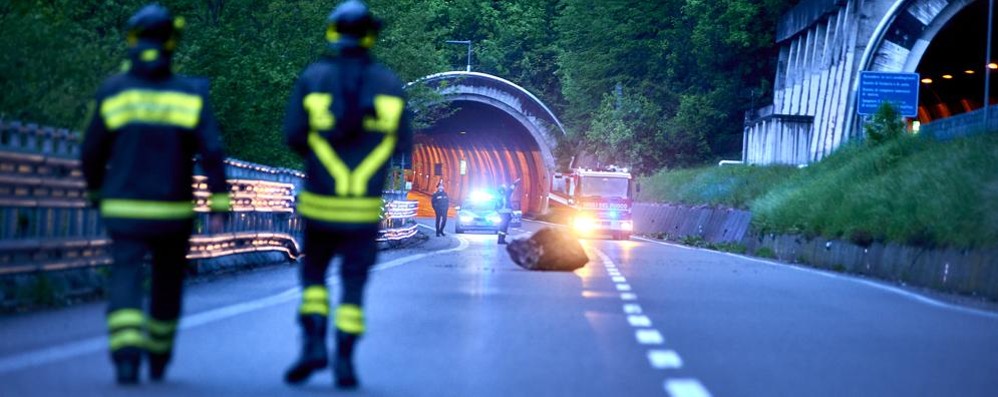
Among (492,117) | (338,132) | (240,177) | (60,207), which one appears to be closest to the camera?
(338,132)

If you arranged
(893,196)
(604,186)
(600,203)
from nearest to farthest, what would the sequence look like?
(893,196), (600,203), (604,186)

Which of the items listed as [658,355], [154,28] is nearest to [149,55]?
[154,28]

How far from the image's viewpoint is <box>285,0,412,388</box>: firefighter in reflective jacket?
8.86 metres

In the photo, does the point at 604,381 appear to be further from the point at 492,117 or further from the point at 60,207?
the point at 492,117

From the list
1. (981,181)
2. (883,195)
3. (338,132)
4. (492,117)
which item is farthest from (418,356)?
(492,117)

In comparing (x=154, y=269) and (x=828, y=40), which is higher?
(x=828, y=40)

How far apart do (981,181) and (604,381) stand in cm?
1687

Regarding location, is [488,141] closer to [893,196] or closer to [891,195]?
[891,195]

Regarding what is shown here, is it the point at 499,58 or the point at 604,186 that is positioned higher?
the point at 499,58

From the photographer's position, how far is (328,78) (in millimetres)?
8938

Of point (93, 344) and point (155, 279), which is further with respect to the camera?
point (93, 344)

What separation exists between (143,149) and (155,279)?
27.4 inches

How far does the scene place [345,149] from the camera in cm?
899

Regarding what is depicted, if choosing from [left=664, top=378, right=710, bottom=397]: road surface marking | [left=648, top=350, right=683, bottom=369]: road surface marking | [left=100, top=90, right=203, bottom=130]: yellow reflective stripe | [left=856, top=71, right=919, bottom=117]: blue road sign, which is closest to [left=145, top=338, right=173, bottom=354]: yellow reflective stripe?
[left=100, top=90, right=203, bottom=130]: yellow reflective stripe
